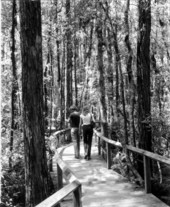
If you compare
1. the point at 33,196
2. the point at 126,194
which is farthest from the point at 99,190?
the point at 33,196

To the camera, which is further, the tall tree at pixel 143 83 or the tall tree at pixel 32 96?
the tall tree at pixel 143 83

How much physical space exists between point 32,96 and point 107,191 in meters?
3.18

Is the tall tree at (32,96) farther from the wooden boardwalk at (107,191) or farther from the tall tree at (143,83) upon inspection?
the tall tree at (143,83)

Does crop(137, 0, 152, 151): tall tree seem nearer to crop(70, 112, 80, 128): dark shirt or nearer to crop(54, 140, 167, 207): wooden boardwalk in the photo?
crop(54, 140, 167, 207): wooden boardwalk

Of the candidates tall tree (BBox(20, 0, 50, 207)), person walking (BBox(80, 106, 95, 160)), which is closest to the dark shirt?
person walking (BBox(80, 106, 95, 160))

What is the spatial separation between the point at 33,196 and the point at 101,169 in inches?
183

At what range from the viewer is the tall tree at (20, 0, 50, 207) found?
5996 millimetres

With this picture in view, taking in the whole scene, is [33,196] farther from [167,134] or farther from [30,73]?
[167,134]

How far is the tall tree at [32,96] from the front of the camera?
5996 mm

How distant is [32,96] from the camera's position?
19.7 feet

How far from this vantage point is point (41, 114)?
6.12 meters

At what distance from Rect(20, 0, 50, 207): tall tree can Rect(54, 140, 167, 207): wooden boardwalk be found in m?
1.19

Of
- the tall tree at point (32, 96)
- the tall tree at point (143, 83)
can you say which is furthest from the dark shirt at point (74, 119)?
the tall tree at point (32, 96)

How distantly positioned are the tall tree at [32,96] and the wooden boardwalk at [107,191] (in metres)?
1.19
